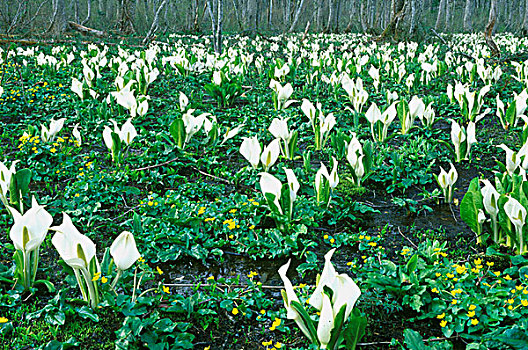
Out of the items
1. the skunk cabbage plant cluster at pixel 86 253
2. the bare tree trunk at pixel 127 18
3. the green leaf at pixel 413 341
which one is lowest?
the green leaf at pixel 413 341

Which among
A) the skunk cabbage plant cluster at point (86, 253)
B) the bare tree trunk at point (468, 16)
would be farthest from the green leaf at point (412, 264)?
the bare tree trunk at point (468, 16)

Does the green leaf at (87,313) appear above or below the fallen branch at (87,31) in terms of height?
below

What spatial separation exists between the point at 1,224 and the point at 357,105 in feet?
11.6

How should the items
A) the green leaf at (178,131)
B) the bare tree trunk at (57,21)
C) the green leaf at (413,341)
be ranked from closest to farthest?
1. the green leaf at (413,341)
2. the green leaf at (178,131)
3. the bare tree trunk at (57,21)

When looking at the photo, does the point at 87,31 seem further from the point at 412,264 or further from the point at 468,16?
the point at 468,16

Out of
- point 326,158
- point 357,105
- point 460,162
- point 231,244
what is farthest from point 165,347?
point 357,105

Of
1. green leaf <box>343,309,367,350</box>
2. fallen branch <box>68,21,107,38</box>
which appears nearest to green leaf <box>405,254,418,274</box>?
green leaf <box>343,309,367,350</box>

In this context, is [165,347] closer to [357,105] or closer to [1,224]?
[1,224]

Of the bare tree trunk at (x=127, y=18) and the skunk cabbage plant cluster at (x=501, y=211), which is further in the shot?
the bare tree trunk at (x=127, y=18)

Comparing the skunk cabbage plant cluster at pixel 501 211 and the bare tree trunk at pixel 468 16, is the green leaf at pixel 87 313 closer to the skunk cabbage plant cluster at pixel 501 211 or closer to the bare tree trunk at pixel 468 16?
the skunk cabbage plant cluster at pixel 501 211

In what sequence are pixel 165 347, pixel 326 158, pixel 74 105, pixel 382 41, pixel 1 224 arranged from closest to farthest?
pixel 165 347
pixel 1 224
pixel 326 158
pixel 74 105
pixel 382 41

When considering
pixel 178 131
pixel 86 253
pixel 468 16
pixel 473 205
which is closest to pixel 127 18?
pixel 178 131

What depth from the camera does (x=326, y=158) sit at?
4.46 m

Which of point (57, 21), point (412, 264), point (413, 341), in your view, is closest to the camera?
point (413, 341)
